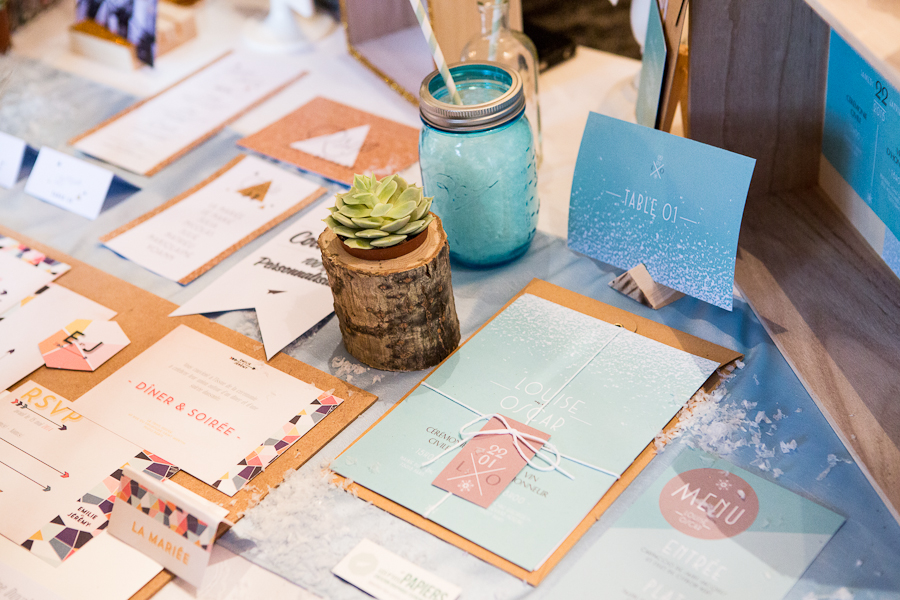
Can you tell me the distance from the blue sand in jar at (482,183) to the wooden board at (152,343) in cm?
24

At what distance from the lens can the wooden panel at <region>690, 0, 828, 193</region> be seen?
90 centimetres

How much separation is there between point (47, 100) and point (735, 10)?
1.17 metres

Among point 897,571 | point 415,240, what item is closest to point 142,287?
point 415,240

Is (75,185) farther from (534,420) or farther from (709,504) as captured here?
(709,504)

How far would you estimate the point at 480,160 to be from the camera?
90cm

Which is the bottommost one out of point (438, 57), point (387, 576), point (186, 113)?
point (387, 576)

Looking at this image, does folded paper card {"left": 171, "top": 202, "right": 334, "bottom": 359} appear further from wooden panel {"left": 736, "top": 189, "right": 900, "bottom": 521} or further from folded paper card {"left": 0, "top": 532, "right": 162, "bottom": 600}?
wooden panel {"left": 736, "top": 189, "right": 900, "bottom": 521}

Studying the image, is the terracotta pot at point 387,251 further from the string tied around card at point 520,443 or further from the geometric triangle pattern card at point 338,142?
the geometric triangle pattern card at point 338,142

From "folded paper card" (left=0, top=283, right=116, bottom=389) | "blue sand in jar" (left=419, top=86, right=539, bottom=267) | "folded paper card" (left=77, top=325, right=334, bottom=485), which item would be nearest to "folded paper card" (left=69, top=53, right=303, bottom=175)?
"folded paper card" (left=0, top=283, right=116, bottom=389)

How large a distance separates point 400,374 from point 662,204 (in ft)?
1.18

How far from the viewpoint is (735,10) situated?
89 centimetres

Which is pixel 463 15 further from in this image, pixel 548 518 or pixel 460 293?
pixel 548 518

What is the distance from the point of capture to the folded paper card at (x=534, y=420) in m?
0.72

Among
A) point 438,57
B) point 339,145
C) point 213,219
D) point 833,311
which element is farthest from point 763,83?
point 213,219
